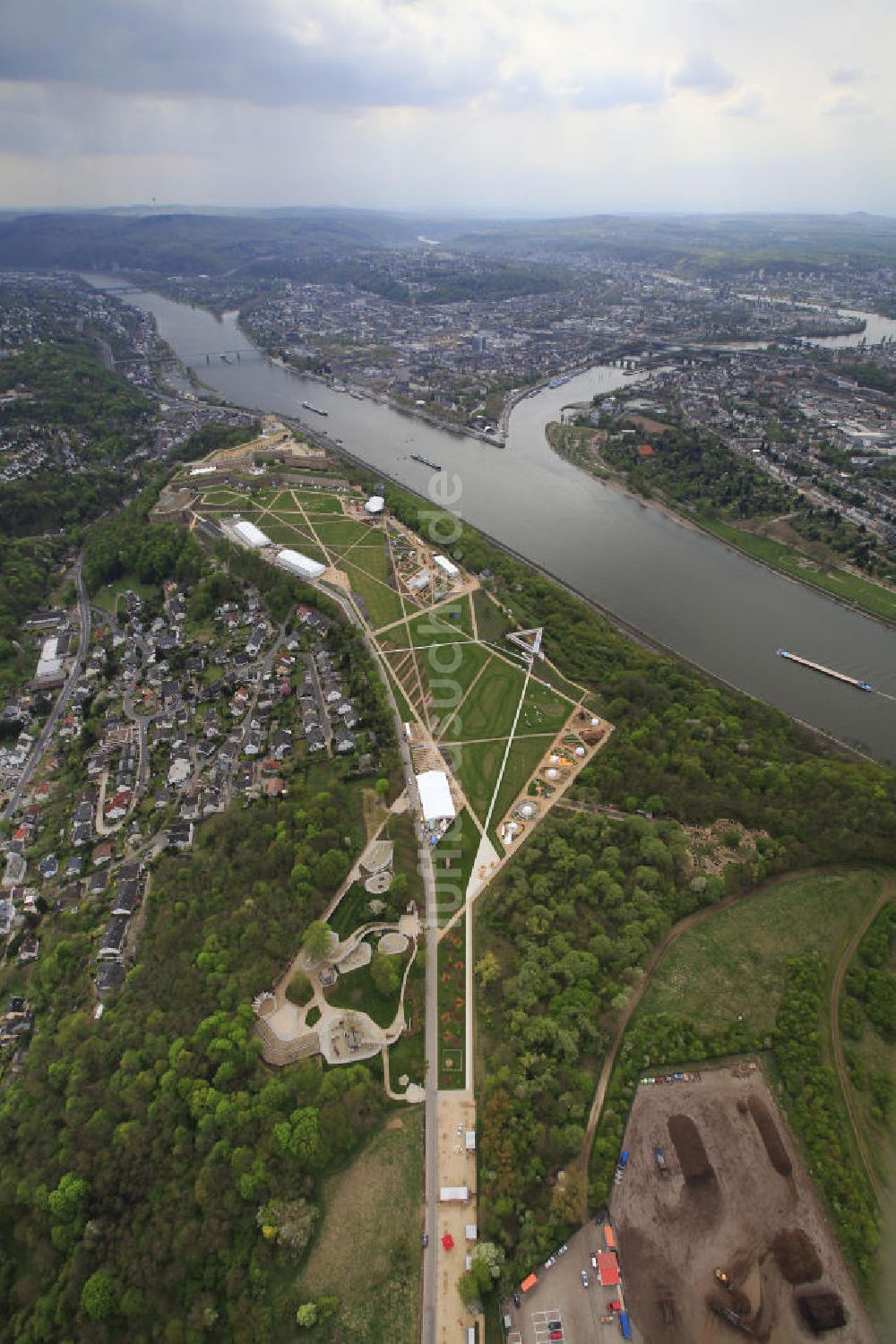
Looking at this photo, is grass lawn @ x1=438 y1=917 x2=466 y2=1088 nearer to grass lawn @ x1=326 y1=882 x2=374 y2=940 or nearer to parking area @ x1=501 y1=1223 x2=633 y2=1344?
grass lawn @ x1=326 y1=882 x2=374 y2=940

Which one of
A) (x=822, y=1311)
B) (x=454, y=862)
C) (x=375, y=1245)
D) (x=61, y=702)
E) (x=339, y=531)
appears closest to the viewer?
(x=822, y=1311)

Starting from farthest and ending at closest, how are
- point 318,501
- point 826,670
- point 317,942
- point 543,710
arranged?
point 318,501 → point 826,670 → point 543,710 → point 317,942

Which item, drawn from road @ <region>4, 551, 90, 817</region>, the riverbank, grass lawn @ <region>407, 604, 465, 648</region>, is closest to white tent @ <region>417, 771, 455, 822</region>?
grass lawn @ <region>407, 604, 465, 648</region>

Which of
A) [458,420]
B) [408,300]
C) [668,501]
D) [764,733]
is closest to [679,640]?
[764,733]

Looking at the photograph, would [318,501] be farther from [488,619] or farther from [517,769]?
[517,769]

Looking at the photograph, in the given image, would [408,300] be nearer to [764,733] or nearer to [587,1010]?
[764,733]

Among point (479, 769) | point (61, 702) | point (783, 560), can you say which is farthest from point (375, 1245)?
point (783, 560)

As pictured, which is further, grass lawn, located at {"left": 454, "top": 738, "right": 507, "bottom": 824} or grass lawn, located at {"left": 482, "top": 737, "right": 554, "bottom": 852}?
grass lawn, located at {"left": 454, "top": 738, "right": 507, "bottom": 824}
